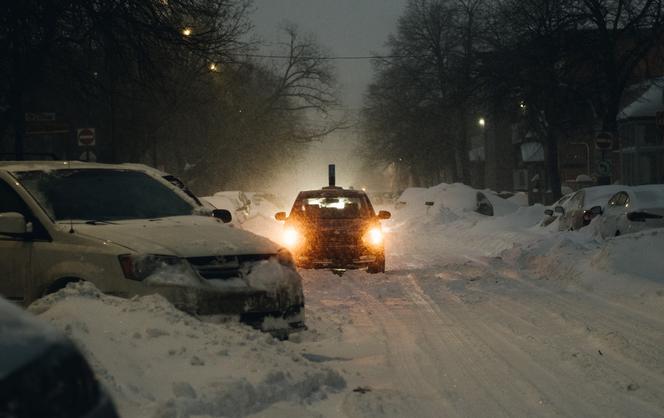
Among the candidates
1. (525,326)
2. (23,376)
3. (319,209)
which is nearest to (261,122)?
(319,209)

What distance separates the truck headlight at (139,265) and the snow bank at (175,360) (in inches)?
13.2

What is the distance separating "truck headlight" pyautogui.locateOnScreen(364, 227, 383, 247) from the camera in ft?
50.2

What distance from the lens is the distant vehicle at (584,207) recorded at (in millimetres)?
19672

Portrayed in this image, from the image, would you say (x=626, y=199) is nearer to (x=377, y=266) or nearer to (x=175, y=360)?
(x=377, y=266)

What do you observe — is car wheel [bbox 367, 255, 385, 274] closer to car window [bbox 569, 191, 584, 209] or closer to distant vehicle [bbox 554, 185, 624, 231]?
distant vehicle [bbox 554, 185, 624, 231]

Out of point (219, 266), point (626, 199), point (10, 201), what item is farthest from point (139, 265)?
point (626, 199)

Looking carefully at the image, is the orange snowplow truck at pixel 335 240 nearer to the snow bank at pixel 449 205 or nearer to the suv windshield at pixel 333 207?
the suv windshield at pixel 333 207

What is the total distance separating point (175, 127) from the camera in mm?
45531

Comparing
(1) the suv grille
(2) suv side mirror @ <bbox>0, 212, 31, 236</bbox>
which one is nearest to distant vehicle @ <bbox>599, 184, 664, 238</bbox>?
(1) the suv grille

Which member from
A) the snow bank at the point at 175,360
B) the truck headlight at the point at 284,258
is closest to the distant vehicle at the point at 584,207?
the truck headlight at the point at 284,258

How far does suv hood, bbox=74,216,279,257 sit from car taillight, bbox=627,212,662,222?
10.6 metres

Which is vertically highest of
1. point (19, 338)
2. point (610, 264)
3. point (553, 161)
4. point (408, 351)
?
point (553, 161)

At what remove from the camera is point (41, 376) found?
203cm

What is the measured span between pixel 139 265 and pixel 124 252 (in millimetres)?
167
